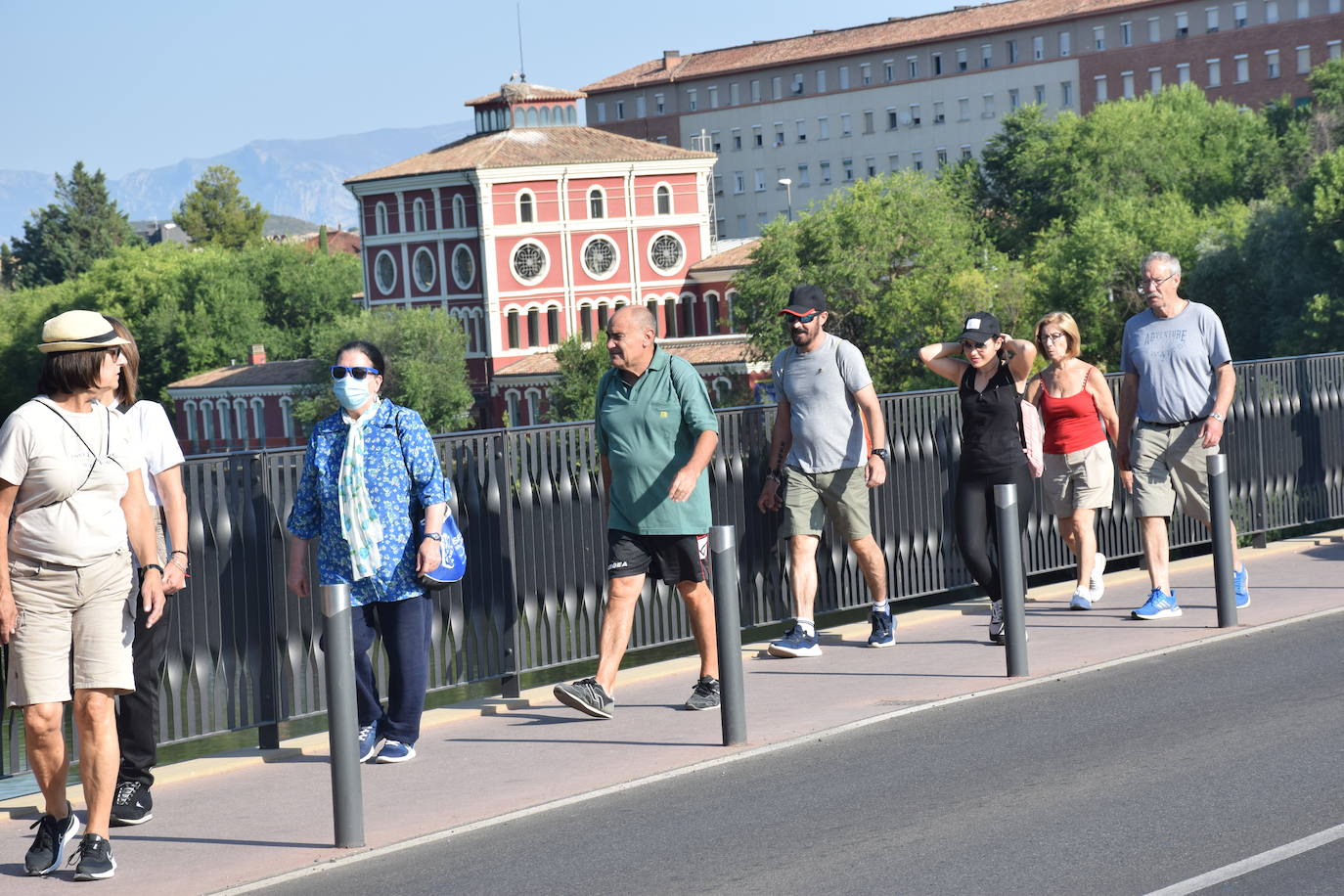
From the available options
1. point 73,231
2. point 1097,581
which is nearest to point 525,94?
point 73,231

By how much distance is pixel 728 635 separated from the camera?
784cm

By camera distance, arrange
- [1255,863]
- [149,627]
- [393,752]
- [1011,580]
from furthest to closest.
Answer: [1011,580], [393,752], [149,627], [1255,863]

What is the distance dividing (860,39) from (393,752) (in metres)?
138

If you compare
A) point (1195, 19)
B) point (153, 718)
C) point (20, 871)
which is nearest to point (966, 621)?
point (153, 718)

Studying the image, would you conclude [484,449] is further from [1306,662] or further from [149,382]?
[149,382]

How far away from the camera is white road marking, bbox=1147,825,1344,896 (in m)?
5.51

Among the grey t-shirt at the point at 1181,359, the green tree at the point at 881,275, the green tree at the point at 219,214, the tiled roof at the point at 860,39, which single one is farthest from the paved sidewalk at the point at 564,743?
the green tree at the point at 219,214

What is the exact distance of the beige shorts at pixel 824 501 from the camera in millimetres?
10117

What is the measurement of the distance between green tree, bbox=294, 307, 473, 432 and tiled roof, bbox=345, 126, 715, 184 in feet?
31.6

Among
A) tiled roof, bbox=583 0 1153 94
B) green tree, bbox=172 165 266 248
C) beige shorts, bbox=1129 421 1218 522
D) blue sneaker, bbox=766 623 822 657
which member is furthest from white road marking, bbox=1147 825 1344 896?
green tree, bbox=172 165 266 248

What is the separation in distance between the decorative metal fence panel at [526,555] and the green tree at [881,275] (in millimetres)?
79007

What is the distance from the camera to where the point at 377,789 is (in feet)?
24.5

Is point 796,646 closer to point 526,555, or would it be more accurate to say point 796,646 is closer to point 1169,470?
point 526,555

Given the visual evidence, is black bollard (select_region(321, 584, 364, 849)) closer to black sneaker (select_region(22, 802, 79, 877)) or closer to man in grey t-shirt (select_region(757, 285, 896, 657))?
black sneaker (select_region(22, 802, 79, 877))
